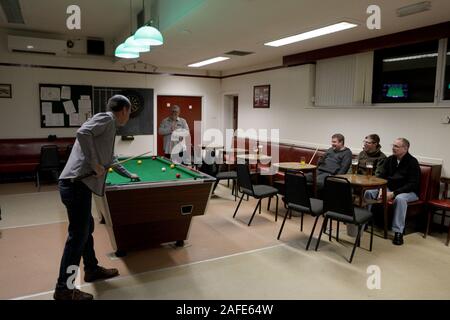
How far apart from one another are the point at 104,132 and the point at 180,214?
3.77 ft

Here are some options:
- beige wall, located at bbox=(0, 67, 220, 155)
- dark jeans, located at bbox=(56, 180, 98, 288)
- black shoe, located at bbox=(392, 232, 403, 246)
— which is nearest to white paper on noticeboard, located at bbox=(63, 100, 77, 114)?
beige wall, located at bbox=(0, 67, 220, 155)

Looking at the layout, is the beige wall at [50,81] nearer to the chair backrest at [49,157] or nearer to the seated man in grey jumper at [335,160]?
the chair backrest at [49,157]

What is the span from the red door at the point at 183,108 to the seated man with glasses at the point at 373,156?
17.2 feet

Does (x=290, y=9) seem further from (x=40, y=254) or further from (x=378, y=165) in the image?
(x=40, y=254)

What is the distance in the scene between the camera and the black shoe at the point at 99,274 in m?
3.03

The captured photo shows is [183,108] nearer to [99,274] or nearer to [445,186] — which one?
[445,186]

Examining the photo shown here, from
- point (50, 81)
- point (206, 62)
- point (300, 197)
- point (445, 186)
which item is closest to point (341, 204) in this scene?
point (300, 197)

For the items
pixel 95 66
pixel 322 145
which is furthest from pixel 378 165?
pixel 95 66

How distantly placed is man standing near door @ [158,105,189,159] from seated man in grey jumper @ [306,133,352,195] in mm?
2549

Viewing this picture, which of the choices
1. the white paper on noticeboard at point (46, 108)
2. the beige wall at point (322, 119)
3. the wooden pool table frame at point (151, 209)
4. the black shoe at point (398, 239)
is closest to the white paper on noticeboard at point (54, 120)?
the white paper on noticeboard at point (46, 108)

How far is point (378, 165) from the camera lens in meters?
4.57

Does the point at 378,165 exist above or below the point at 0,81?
below

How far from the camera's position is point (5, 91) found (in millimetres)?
6980
